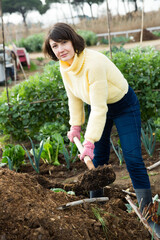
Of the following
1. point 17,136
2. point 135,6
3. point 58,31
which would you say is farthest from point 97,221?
point 135,6

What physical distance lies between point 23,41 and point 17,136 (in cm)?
1472

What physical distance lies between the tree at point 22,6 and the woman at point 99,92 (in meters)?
29.4

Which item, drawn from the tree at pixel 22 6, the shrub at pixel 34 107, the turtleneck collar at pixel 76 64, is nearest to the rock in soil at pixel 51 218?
the turtleneck collar at pixel 76 64

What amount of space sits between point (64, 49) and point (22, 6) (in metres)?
30.5

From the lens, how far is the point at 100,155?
7.79 feet

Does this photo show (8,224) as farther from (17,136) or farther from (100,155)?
(17,136)

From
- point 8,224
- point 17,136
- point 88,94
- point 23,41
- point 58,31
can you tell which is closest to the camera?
point 8,224

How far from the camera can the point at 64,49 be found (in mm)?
1918

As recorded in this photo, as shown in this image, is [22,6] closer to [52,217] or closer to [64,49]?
[64,49]

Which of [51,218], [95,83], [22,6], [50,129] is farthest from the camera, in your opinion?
[22,6]

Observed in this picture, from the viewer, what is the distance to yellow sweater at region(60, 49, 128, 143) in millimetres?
1865

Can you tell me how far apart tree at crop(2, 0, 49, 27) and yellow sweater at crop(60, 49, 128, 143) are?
2945cm

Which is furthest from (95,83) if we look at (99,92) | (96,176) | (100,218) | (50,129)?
(50,129)

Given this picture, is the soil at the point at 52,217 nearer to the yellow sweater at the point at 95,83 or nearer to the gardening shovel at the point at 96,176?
the gardening shovel at the point at 96,176
